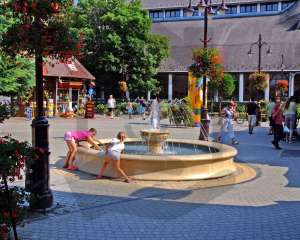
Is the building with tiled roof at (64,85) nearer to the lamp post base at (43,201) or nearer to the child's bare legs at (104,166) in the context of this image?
the child's bare legs at (104,166)

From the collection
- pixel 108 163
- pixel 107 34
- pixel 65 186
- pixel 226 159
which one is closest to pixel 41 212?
pixel 65 186

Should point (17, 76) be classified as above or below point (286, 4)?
below

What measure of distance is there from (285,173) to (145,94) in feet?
123

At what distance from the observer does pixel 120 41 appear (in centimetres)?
4475

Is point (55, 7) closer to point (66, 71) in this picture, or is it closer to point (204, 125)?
point (204, 125)

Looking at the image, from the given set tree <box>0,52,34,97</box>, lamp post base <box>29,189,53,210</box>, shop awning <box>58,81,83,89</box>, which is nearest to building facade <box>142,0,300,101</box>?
shop awning <box>58,81,83,89</box>

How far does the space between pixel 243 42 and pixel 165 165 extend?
4634 centimetres

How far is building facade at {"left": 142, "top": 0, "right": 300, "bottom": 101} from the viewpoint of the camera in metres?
49.2

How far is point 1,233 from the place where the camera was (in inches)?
207

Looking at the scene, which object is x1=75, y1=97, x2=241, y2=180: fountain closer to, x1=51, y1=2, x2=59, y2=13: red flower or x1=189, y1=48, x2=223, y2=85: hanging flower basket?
x1=51, y1=2, x2=59, y2=13: red flower

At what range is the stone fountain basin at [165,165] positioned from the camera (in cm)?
1092

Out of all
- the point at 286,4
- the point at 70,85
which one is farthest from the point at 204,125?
the point at 286,4

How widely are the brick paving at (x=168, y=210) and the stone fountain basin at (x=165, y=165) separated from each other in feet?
1.03

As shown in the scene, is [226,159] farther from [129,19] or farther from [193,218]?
[129,19]
